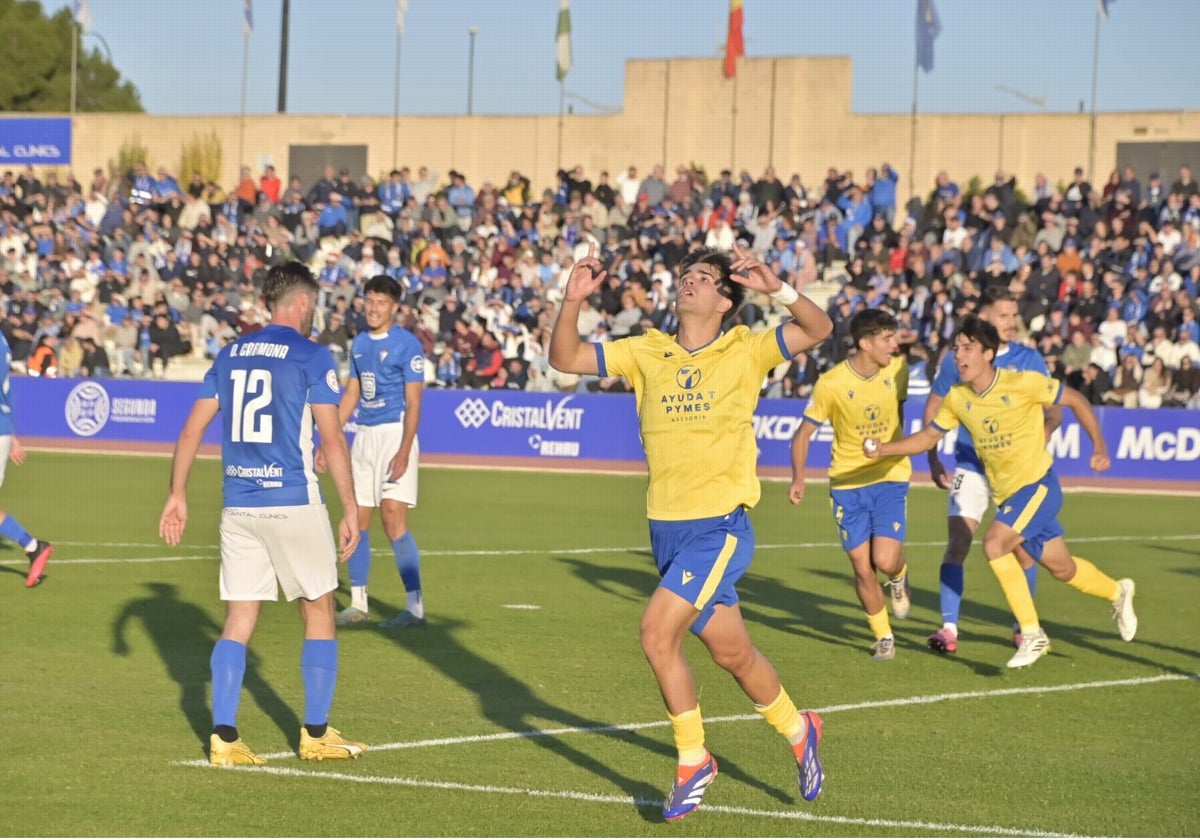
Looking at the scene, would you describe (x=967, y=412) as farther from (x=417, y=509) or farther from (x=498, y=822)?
(x=417, y=509)

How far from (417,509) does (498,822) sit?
14.4 meters

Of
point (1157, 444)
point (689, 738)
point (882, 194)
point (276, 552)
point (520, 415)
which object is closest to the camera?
point (689, 738)

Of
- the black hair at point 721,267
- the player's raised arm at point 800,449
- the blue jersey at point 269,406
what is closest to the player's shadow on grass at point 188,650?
the blue jersey at point 269,406

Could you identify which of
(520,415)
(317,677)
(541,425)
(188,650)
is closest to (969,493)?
(188,650)

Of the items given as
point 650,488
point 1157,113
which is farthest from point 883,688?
point 1157,113

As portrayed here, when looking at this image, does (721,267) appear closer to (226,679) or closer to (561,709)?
(226,679)

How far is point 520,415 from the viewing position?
2950cm

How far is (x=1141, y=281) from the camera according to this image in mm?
30344

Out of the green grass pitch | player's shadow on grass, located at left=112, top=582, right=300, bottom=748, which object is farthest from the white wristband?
player's shadow on grass, located at left=112, top=582, right=300, bottom=748

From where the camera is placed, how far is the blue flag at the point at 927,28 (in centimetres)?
4384

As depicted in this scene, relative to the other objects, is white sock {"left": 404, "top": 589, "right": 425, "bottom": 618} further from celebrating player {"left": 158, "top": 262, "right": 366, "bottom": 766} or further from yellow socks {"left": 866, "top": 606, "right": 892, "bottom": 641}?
celebrating player {"left": 158, "top": 262, "right": 366, "bottom": 766}

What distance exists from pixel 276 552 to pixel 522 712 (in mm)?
1956

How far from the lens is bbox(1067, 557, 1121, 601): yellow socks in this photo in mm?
11445

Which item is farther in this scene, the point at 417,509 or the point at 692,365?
the point at 417,509
